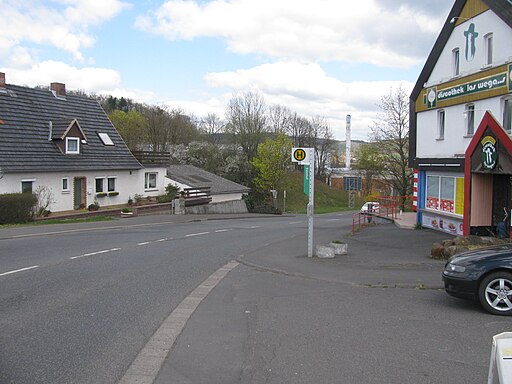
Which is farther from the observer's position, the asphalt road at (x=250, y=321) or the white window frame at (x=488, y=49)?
the white window frame at (x=488, y=49)

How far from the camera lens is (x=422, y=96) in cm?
2434

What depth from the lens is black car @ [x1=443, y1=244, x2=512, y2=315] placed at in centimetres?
828

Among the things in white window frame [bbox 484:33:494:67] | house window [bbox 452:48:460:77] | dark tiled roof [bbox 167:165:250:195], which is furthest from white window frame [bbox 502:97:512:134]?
dark tiled roof [bbox 167:165:250:195]

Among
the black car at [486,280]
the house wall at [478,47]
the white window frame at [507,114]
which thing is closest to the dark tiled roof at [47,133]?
the house wall at [478,47]

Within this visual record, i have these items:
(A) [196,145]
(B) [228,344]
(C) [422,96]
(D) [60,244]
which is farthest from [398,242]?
(A) [196,145]

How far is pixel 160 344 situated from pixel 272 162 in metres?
54.8

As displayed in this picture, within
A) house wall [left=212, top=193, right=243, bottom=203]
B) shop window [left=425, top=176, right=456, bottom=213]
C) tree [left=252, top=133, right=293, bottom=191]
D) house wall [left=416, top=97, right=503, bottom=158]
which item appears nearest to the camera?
house wall [left=416, top=97, right=503, bottom=158]

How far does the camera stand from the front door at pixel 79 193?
34.6 metres

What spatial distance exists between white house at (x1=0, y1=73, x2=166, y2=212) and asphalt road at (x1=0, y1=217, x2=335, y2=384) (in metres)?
12.8

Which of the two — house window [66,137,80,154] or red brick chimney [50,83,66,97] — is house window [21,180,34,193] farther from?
red brick chimney [50,83,66,97]

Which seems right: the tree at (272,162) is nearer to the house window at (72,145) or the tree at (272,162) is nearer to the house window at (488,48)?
the house window at (72,145)

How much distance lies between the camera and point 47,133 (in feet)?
113

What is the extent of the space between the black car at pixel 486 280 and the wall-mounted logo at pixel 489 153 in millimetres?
9515

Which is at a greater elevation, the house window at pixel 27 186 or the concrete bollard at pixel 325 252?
the house window at pixel 27 186
